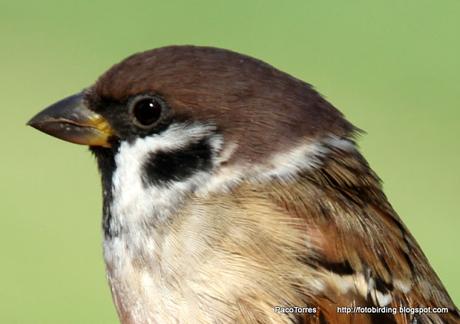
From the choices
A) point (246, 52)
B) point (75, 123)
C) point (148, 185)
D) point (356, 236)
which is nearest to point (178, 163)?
point (148, 185)

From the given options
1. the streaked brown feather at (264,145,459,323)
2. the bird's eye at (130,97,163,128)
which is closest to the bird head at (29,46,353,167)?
the bird's eye at (130,97,163,128)

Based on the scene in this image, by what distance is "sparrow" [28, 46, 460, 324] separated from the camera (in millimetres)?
3621

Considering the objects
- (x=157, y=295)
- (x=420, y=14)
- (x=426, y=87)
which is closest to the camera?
(x=157, y=295)

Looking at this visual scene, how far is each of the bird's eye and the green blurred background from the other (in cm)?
419

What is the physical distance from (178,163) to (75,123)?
389 mm

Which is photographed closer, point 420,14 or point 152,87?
point 152,87

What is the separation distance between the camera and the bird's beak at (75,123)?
391cm

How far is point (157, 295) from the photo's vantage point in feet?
11.9

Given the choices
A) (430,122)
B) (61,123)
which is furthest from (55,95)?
(61,123)

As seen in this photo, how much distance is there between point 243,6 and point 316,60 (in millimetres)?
1737

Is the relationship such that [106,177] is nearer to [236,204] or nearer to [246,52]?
[236,204]

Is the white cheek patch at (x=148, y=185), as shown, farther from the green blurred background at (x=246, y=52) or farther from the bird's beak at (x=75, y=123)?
the green blurred background at (x=246, y=52)

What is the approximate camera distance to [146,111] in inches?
151

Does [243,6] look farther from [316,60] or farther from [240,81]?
[240,81]
